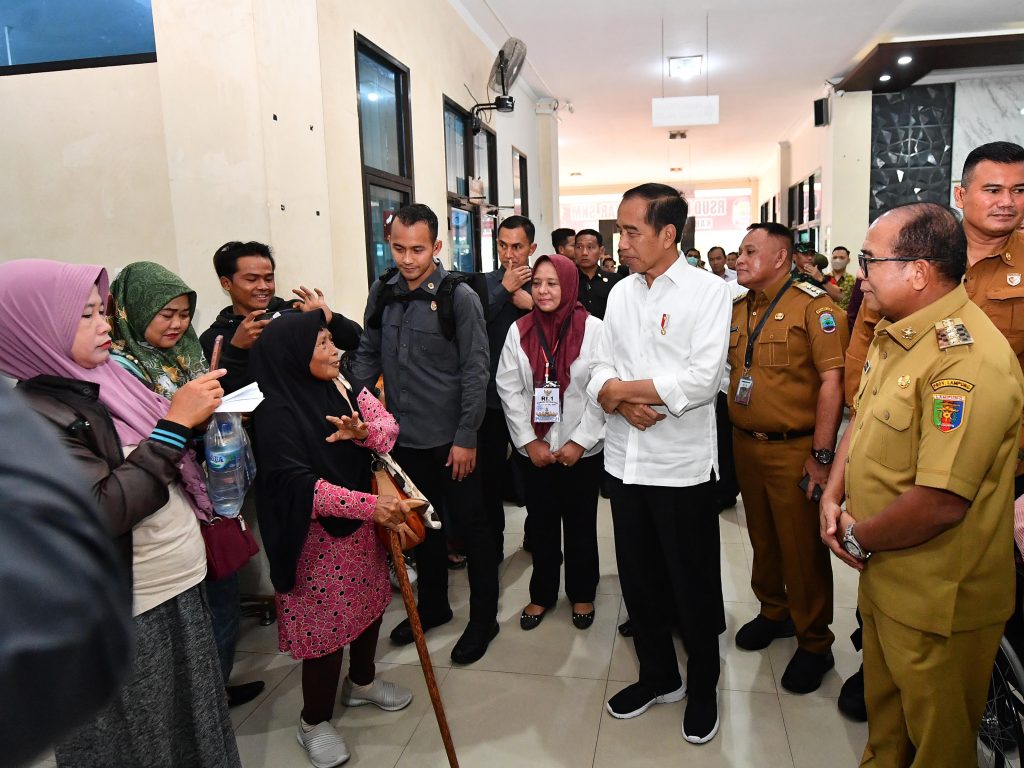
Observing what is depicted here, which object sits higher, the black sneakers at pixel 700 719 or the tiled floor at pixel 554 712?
the black sneakers at pixel 700 719

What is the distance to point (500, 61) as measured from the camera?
19.6 ft

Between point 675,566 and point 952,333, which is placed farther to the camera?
point 675,566

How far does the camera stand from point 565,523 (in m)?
2.75

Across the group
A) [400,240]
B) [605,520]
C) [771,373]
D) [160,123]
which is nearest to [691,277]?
[771,373]

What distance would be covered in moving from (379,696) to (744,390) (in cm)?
164

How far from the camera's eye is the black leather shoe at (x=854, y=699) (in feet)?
6.71

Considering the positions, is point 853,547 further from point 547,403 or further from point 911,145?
point 911,145

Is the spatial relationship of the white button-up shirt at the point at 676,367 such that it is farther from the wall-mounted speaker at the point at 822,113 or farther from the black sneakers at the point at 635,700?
the wall-mounted speaker at the point at 822,113

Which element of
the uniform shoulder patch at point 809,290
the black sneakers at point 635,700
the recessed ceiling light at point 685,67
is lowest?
the black sneakers at point 635,700

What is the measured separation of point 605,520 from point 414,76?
338 centimetres

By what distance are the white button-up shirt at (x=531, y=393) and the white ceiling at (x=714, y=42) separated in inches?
166

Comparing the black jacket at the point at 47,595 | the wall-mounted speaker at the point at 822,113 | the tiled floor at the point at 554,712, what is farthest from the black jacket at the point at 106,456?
the wall-mounted speaker at the point at 822,113

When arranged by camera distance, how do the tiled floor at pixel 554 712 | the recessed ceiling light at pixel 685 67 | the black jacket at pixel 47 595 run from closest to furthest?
the black jacket at pixel 47 595 < the tiled floor at pixel 554 712 < the recessed ceiling light at pixel 685 67

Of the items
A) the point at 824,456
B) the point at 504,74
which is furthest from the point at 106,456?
the point at 504,74
